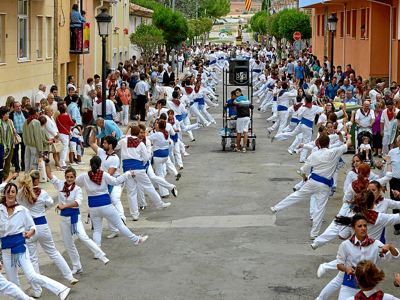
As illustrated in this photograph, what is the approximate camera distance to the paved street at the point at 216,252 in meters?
12.0

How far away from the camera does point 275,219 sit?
54.8ft

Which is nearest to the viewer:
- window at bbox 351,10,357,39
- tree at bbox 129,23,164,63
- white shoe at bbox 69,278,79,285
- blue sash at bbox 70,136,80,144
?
white shoe at bbox 69,278,79,285

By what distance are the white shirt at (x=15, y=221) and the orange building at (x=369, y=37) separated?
25.5 metres

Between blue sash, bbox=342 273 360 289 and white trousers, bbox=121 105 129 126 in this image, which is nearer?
blue sash, bbox=342 273 360 289

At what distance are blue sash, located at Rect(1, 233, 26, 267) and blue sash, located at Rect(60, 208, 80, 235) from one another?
4.83ft

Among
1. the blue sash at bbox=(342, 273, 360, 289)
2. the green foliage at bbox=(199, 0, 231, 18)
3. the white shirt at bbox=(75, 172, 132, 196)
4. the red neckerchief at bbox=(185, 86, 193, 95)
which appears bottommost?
the blue sash at bbox=(342, 273, 360, 289)

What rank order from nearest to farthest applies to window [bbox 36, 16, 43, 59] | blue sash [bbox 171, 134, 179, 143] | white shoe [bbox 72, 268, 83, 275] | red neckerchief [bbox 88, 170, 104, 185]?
white shoe [bbox 72, 268, 83, 275], red neckerchief [bbox 88, 170, 104, 185], blue sash [bbox 171, 134, 179, 143], window [bbox 36, 16, 43, 59]

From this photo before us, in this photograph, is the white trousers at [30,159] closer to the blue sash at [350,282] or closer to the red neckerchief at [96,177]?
the red neckerchief at [96,177]

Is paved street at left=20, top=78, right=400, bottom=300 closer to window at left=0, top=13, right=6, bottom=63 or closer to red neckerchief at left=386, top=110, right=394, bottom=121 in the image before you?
red neckerchief at left=386, top=110, right=394, bottom=121

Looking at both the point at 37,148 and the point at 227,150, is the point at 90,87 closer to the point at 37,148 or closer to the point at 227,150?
the point at 227,150

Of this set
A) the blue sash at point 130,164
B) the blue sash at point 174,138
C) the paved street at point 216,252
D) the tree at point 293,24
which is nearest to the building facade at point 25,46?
the blue sash at point 174,138

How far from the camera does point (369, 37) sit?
39.6 metres

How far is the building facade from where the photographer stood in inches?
989

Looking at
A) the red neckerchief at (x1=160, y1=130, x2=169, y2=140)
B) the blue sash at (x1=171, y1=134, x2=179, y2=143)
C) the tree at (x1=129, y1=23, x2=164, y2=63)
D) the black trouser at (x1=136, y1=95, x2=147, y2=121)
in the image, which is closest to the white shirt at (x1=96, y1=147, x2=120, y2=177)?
the red neckerchief at (x1=160, y1=130, x2=169, y2=140)
